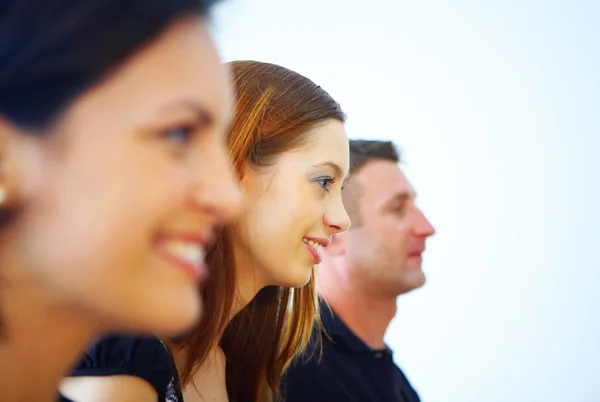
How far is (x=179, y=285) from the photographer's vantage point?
44 cm

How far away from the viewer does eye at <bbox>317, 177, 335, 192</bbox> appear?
3.23 ft

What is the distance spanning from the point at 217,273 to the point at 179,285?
502 millimetres

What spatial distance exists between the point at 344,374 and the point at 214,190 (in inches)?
39.6

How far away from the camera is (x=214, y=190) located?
0.45 meters

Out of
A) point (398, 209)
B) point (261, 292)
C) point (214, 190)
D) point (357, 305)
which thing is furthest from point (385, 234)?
point (214, 190)

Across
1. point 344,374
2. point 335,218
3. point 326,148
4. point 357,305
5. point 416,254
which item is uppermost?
point 326,148

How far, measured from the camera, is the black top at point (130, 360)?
762 millimetres

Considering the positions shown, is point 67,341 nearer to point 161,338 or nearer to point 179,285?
point 179,285

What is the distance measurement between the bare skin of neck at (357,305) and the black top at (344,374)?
4 centimetres

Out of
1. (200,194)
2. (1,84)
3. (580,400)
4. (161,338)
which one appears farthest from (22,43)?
(580,400)

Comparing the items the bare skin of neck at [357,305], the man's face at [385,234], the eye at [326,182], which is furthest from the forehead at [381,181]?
the eye at [326,182]

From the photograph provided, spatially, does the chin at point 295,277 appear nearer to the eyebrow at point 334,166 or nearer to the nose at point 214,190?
the eyebrow at point 334,166

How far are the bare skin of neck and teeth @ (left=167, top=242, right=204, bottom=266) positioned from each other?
106 centimetres

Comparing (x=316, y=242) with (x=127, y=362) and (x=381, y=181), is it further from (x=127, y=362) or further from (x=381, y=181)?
(x=381, y=181)
